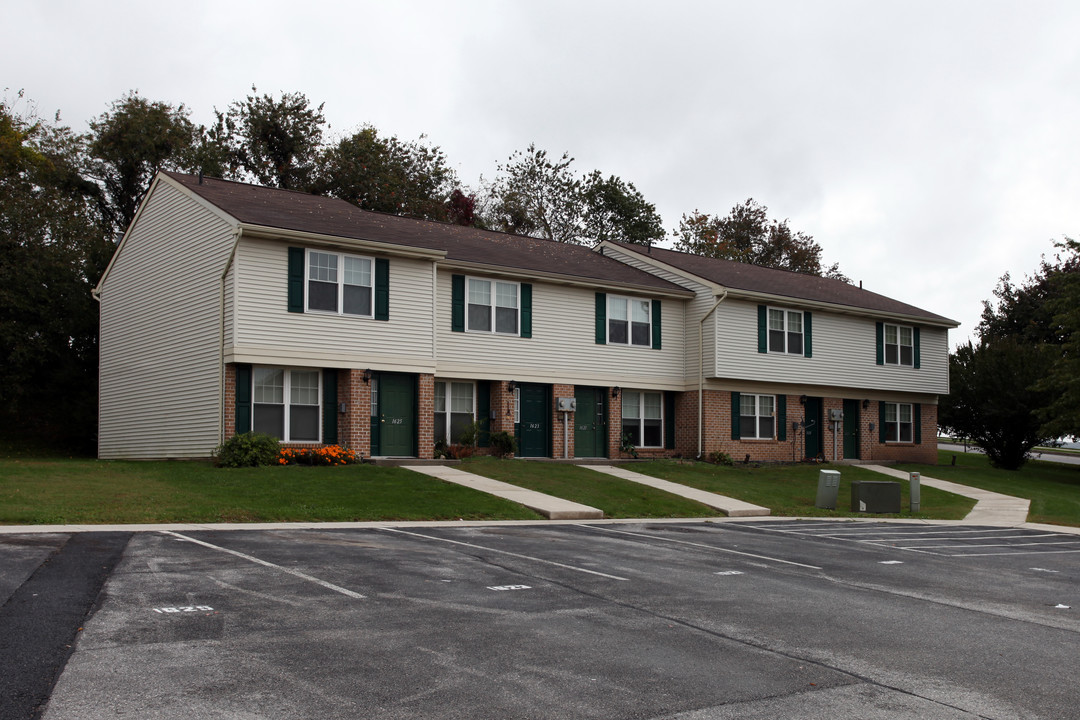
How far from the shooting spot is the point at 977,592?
418 inches

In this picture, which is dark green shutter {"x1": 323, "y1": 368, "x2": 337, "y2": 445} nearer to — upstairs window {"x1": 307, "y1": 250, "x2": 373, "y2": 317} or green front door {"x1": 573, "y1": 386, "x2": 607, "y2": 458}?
upstairs window {"x1": 307, "y1": 250, "x2": 373, "y2": 317}

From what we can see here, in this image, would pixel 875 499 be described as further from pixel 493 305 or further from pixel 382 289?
pixel 382 289

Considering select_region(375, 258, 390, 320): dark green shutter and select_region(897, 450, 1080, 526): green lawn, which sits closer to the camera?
select_region(897, 450, 1080, 526): green lawn

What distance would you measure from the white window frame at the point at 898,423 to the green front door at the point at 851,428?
1.73m

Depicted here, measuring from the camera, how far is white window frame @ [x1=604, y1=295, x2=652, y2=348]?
2886 cm

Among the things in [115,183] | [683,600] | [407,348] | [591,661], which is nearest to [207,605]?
[591,661]

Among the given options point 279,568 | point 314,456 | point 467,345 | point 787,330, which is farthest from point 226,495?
point 787,330

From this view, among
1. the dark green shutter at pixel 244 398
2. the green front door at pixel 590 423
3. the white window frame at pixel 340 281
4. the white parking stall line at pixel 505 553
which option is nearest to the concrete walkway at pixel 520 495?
the dark green shutter at pixel 244 398

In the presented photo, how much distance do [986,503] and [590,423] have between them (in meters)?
10.7

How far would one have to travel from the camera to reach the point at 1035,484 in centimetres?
3161

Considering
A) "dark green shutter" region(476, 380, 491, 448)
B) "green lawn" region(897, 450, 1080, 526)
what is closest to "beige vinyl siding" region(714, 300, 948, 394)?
"green lawn" region(897, 450, 1080, 526)

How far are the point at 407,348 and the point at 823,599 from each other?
15724mm

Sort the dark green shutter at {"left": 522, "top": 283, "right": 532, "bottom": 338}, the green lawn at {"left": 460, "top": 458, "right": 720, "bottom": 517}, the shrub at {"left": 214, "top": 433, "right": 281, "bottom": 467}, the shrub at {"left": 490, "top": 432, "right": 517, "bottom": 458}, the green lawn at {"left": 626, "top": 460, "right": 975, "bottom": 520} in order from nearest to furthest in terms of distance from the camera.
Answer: the green lawn at {"left": 460, "top": 458, "right": 720, "bottom": 517} → the shrub at {"left": 214, "top": 433, "right": 281, "bottom": 467} → the green lawn at {"left": 626, "top": 460, "right": 975, "bottom": 520} → the shrub at {"left": 490, "top": 432, "right": 517, "bottom": 458} → the dark green shutter at {"left": 522, "top": 283, "right": 532, "bottom": 338}

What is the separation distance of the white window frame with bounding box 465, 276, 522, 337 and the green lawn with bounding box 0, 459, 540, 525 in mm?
6135
